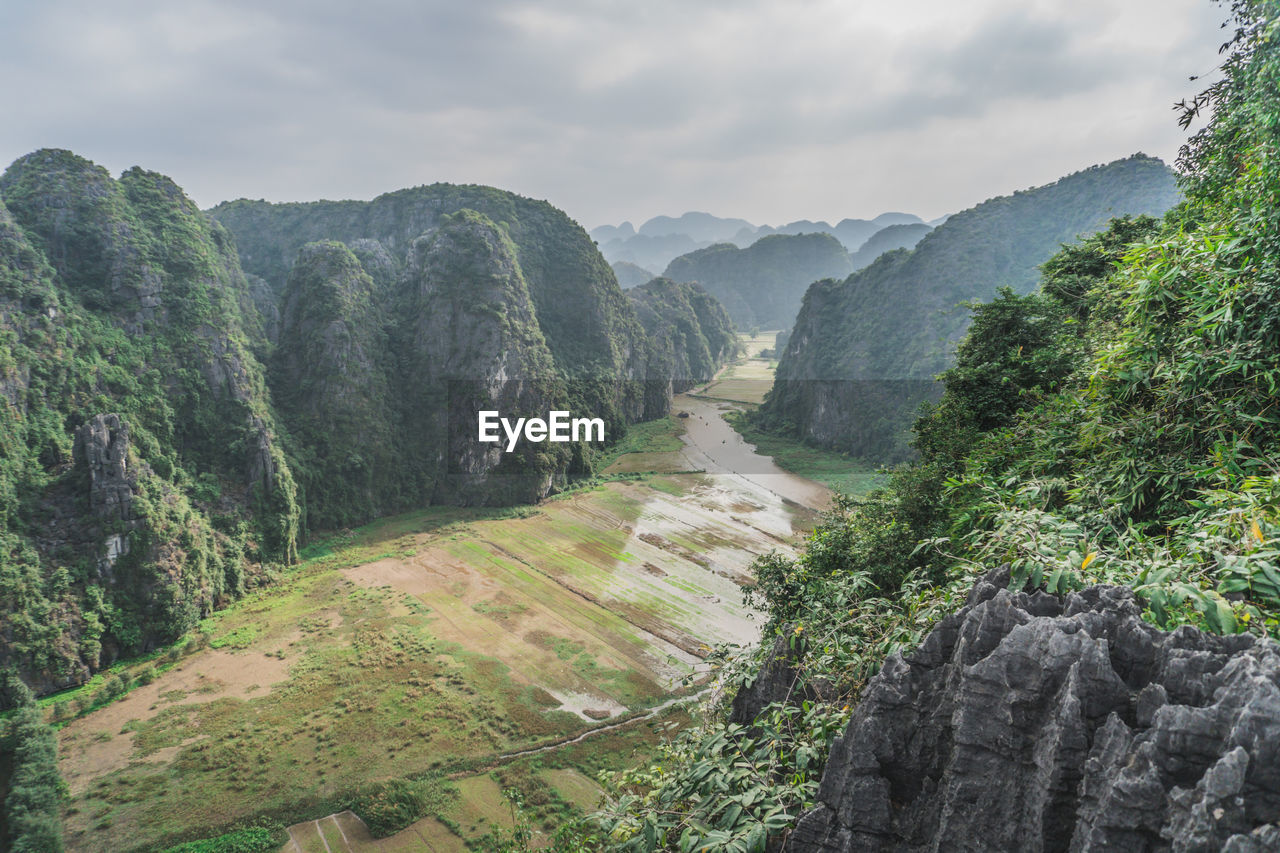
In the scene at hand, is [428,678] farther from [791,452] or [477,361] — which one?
[791,452]

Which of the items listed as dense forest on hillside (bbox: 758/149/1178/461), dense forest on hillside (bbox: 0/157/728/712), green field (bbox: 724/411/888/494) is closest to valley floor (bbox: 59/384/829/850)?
dense forest on hillside (bbox: 0/157/728/712)

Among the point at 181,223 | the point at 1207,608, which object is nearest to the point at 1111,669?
the point at 1207,608

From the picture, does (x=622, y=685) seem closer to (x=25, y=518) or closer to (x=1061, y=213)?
(x=25, y=518)

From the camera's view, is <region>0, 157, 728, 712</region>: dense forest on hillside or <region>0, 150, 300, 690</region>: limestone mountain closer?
<region>0, 150, 300, 690</region>: limestone mountain

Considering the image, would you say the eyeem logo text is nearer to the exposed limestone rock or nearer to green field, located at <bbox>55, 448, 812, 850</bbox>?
green field, located at <bbox>55, 448, 812, 850</bbox>

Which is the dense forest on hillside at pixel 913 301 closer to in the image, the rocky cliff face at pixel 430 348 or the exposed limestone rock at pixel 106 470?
the rocky cliff face at pixel 430 348
